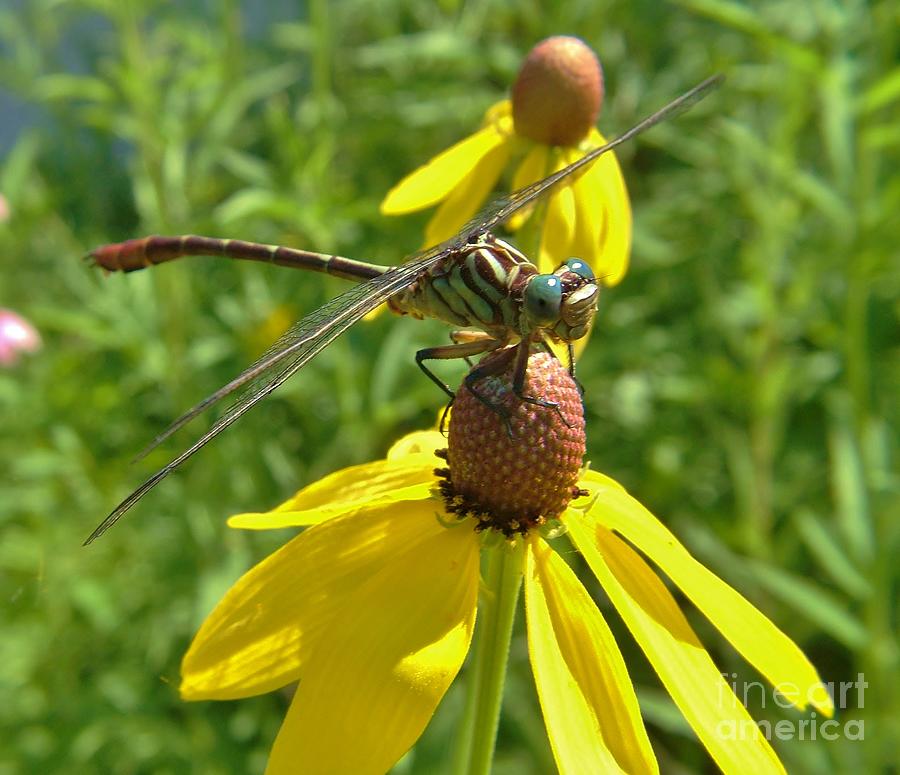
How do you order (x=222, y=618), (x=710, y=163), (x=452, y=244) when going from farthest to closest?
(x=710, y=163) < (x=452, y=244) < (x=222, y=618)

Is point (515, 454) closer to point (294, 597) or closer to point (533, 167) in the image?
point (294, 597)

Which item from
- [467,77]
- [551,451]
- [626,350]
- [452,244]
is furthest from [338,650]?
[467,77]

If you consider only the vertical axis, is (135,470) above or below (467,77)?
below

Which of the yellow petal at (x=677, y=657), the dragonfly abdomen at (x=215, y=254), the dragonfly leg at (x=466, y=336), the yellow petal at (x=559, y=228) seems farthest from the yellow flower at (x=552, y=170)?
the yellow petal at (x=677, y=657)

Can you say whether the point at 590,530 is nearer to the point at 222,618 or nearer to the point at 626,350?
the point at 222,618

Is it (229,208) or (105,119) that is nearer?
(229,208)

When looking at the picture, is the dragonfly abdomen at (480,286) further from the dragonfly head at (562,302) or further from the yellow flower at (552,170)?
the yellow flower at (552,170)

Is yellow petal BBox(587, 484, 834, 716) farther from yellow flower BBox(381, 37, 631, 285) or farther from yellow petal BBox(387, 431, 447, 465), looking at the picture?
yellow flower BBox(381, 37, 631, 285)

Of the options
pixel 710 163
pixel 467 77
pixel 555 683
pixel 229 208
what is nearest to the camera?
pixel 555 683
